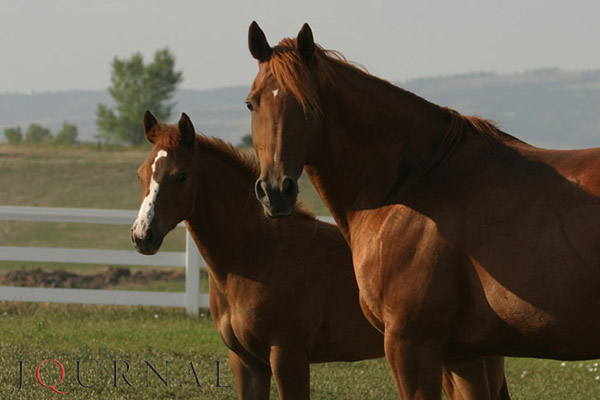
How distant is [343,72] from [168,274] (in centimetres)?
1761

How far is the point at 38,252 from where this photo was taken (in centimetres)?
1127

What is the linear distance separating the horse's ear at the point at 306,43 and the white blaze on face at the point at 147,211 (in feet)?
5.95

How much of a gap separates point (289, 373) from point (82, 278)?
12.5m

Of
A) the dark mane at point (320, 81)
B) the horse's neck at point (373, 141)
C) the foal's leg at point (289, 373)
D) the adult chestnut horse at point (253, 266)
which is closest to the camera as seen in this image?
the dark mane at point (320, 81)

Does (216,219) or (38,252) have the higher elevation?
(216,219)

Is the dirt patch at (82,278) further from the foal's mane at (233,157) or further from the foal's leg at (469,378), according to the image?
the foal's leg at (469,378)

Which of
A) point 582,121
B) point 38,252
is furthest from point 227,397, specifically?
point 582,121

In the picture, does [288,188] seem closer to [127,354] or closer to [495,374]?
[495,374]

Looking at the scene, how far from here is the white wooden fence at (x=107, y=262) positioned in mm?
10977

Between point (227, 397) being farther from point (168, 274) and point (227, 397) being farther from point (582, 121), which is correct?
point (582, 121)

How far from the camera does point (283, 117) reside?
3920 millimetres

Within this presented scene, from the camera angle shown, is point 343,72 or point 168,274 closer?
point 343,72

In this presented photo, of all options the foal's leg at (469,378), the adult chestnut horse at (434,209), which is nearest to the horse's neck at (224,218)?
the adult chestnut horse at (434,209)

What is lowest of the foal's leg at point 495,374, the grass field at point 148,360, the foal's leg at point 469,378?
the grass field at point 148,360
